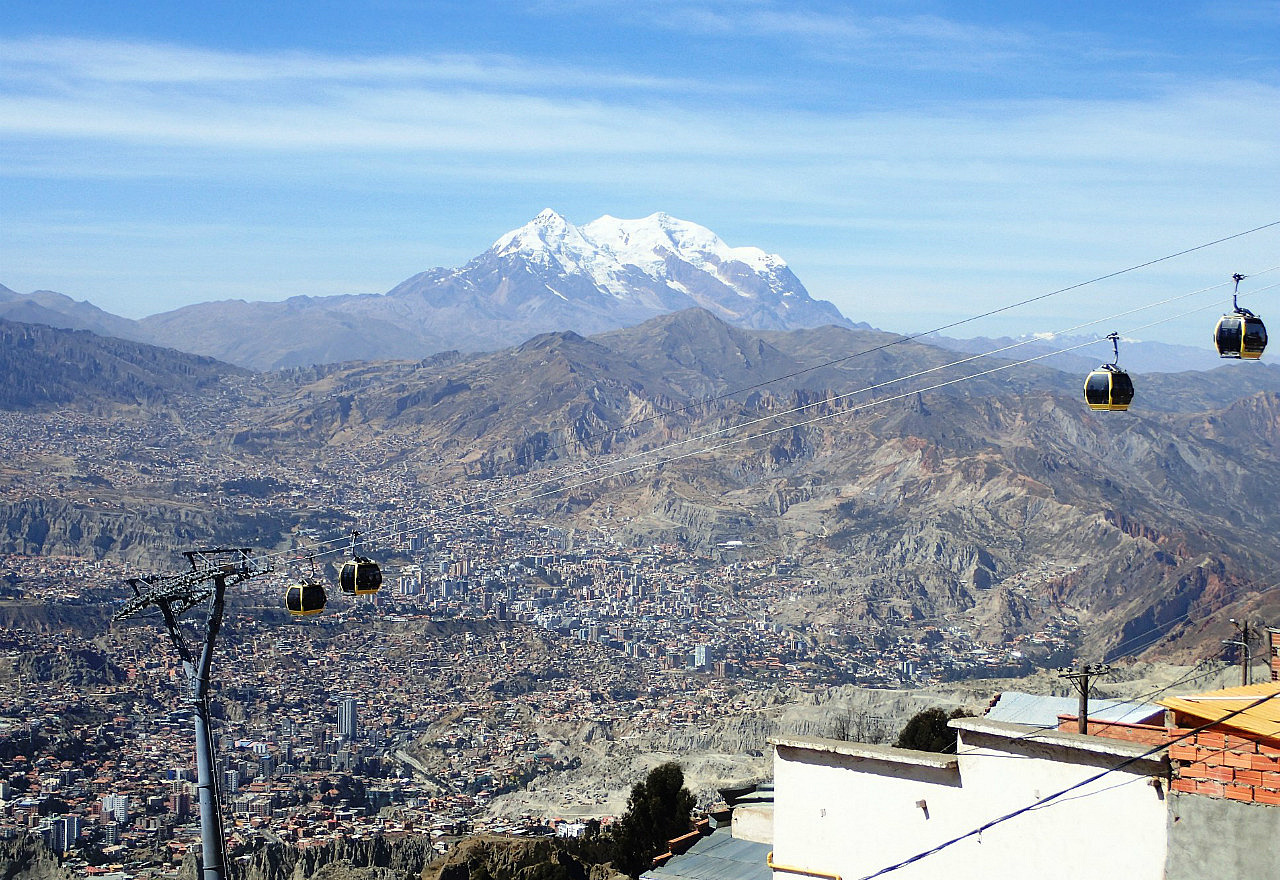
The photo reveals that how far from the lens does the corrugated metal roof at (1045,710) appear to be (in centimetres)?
2383

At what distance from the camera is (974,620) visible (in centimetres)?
13088

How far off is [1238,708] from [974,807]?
5.46 ft

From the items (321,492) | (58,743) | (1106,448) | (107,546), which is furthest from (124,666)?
(1106,448)

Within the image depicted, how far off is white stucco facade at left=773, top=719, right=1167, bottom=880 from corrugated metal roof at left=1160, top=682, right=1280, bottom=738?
0.40 meters

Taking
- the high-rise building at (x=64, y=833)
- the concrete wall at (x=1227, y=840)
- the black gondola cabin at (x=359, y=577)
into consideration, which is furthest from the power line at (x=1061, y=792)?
the high-rise building at (x=64, y=833)

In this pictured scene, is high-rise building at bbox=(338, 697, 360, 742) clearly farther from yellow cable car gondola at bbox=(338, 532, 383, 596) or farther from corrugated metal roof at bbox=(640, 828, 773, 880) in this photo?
corrugated metal roof at bbox=(640, 828, 773, 880)

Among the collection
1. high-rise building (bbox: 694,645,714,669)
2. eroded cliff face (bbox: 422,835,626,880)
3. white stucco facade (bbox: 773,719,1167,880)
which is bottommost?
high-rise building (bbox: 694,645,714,669)

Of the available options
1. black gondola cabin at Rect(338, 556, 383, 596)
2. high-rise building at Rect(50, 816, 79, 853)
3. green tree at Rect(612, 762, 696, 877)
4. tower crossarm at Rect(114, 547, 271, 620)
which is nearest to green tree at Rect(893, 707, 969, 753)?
green tree at Rect(612, 762, 696, 877)

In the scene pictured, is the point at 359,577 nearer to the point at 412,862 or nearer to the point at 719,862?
the point at 719,862

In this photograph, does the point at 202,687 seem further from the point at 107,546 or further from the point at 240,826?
the point at 107,546

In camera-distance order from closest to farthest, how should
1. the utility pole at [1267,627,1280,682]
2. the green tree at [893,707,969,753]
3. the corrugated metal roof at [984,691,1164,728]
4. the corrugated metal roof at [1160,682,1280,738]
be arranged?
1. the corrugated metal roof at [1160,682,1280,738]
2. the utility pole at [1267,627,1280,682]
3. the corrugated metal roof at [984,691,1164,728]
4. the green tree at [893,707,969,753]

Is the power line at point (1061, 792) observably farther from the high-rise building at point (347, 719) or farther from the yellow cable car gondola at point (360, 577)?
the high-rise building at point (347, 719)

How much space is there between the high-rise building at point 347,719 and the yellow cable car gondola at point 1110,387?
2939 inches

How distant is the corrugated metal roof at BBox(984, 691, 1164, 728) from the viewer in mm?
23828
